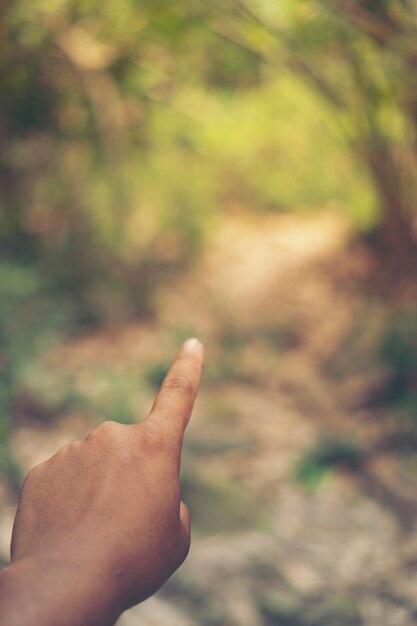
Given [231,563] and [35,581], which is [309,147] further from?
[35,581]

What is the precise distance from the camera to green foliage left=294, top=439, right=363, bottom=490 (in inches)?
117

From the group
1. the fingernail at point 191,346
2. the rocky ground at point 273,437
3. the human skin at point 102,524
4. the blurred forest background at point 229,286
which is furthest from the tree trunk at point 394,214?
the human skin at point 102,524

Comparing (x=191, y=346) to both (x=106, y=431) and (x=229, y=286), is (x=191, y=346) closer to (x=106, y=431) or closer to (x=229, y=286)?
(x=106, y=431)

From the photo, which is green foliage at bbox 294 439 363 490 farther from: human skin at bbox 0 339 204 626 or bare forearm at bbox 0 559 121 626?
bare forearm at bbox 0 559 121 626

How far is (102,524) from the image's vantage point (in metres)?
0.91

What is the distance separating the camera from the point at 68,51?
4074mm

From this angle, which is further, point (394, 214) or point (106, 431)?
point (394, 214)

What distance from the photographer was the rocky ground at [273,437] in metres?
2.12

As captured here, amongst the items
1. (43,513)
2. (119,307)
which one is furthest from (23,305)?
(43,513)

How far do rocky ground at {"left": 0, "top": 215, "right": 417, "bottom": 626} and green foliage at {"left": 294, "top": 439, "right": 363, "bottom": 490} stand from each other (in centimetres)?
Answer: 2

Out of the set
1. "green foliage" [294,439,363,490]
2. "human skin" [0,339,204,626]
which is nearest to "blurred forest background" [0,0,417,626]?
"green foliage" [294,439,363,490]

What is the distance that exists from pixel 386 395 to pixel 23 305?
6.92 feet

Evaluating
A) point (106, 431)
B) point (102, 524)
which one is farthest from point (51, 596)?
point (106, 431)

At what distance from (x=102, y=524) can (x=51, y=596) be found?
12cm
